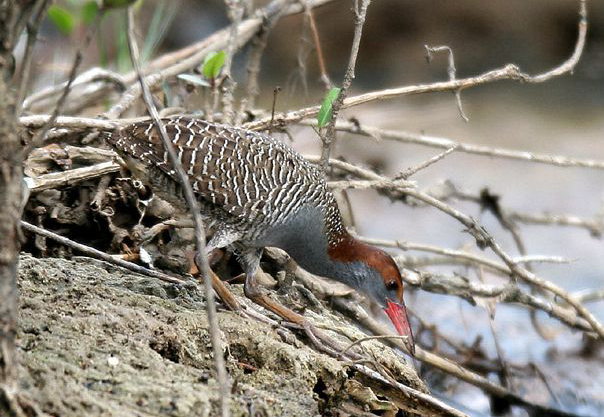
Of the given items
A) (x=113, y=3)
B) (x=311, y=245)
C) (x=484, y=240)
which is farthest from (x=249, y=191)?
(x=113, y=3)

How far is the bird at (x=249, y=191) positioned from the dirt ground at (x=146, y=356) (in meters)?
0.40

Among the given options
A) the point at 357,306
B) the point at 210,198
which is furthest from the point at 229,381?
the point at 357,306

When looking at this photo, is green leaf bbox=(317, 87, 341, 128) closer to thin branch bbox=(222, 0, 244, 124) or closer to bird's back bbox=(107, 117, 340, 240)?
bird's back bbox=(107, 117, 340, 240)

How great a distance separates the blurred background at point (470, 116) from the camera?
6.83 metres

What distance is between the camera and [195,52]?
6.86m

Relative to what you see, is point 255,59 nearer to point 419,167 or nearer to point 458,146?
point 458,146

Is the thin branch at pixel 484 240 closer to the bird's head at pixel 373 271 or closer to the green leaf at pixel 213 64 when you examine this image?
the bird's head at pixel 373 271

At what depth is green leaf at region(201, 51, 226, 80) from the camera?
16.9 feet

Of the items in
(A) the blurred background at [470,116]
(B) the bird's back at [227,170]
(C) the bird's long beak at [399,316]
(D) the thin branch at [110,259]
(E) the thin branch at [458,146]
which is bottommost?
(D) the thin branch at [110,259]

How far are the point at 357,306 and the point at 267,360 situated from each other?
145cm

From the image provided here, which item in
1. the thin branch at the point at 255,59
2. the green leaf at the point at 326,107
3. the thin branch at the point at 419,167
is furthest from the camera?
the thin branch at the point at 255,59

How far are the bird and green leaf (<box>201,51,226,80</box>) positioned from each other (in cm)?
71

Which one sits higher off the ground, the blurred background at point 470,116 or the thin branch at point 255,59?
the blurred background at point 470,116

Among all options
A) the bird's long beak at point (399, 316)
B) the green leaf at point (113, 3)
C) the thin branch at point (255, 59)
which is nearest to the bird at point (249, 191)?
the bird's long beak at point (399, 316)
